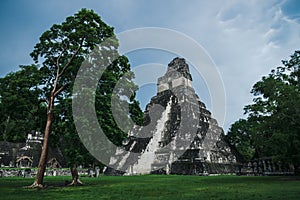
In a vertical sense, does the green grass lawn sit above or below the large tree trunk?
below

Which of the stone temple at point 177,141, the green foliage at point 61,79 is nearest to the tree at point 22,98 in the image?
the green foliage at point 61,79

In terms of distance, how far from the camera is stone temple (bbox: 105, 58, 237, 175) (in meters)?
21.7

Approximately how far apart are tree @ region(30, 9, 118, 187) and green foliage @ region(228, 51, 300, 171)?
970 cm

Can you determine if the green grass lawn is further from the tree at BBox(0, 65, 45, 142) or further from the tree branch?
the tree branch

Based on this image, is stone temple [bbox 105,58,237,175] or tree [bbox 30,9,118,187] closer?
tree [bbox 30,9,118,187]

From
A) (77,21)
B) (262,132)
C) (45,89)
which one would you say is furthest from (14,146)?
(262,132)

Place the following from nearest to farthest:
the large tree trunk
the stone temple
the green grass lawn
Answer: the green grass lawn
the large tree trunk
the stone temple

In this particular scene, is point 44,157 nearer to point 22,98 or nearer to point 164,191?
point 22,98

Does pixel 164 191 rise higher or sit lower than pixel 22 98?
lower

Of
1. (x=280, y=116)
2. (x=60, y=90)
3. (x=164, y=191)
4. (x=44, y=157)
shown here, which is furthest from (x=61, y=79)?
(x=280, y=116)

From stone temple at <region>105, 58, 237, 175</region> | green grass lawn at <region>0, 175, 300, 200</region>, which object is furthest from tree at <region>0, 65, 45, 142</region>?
stone temple at <region>105, 58, 237, 175</region>

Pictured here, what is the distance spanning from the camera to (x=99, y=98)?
36.8ft

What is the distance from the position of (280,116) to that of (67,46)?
39.0 feet

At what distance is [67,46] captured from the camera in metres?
12.9
